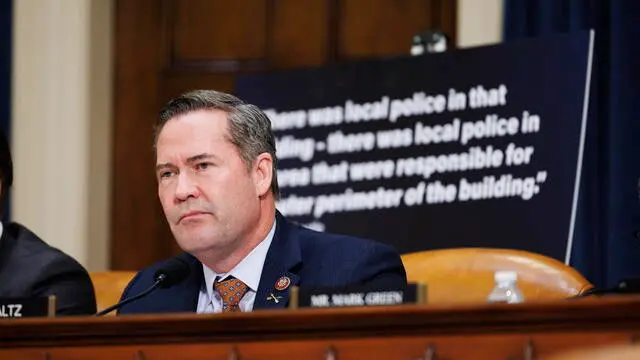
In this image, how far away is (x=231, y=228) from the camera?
310 cm

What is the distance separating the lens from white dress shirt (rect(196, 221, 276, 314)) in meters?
3.11

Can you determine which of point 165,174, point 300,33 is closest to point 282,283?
point 165,174

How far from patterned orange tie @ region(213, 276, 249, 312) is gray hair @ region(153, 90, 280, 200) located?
0.29m

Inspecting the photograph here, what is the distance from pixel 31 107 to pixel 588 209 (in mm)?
2665

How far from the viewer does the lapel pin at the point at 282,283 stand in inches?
119

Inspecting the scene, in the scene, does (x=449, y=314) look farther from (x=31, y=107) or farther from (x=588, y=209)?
(x=31, y=107)

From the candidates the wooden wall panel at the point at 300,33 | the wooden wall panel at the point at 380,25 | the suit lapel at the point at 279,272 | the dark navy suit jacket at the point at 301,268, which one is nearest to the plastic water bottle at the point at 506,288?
the dark navy suit jacket at the point at 301,268

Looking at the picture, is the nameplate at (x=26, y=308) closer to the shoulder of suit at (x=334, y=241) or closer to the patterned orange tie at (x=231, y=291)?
the patterned orange tie at (x=231, y=291)

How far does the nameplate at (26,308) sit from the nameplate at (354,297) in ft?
1.81

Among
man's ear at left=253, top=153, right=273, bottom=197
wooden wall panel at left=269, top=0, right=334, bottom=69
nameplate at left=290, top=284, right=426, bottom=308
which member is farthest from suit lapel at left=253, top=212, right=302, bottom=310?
wooden wall panel at left=269, top=0, right=334, bottom=69

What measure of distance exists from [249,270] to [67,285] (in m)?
0.57

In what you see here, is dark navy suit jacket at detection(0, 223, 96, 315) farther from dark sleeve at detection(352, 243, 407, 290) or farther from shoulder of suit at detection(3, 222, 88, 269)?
dark sleeve at detection(352, 243, 407, 290)

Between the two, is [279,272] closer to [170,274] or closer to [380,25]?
[170,274]

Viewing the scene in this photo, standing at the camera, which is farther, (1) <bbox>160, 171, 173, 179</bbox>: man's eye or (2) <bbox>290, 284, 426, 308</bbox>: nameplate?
(1) <bbox>160, 171, 173, 179</bbox>: man's eye
